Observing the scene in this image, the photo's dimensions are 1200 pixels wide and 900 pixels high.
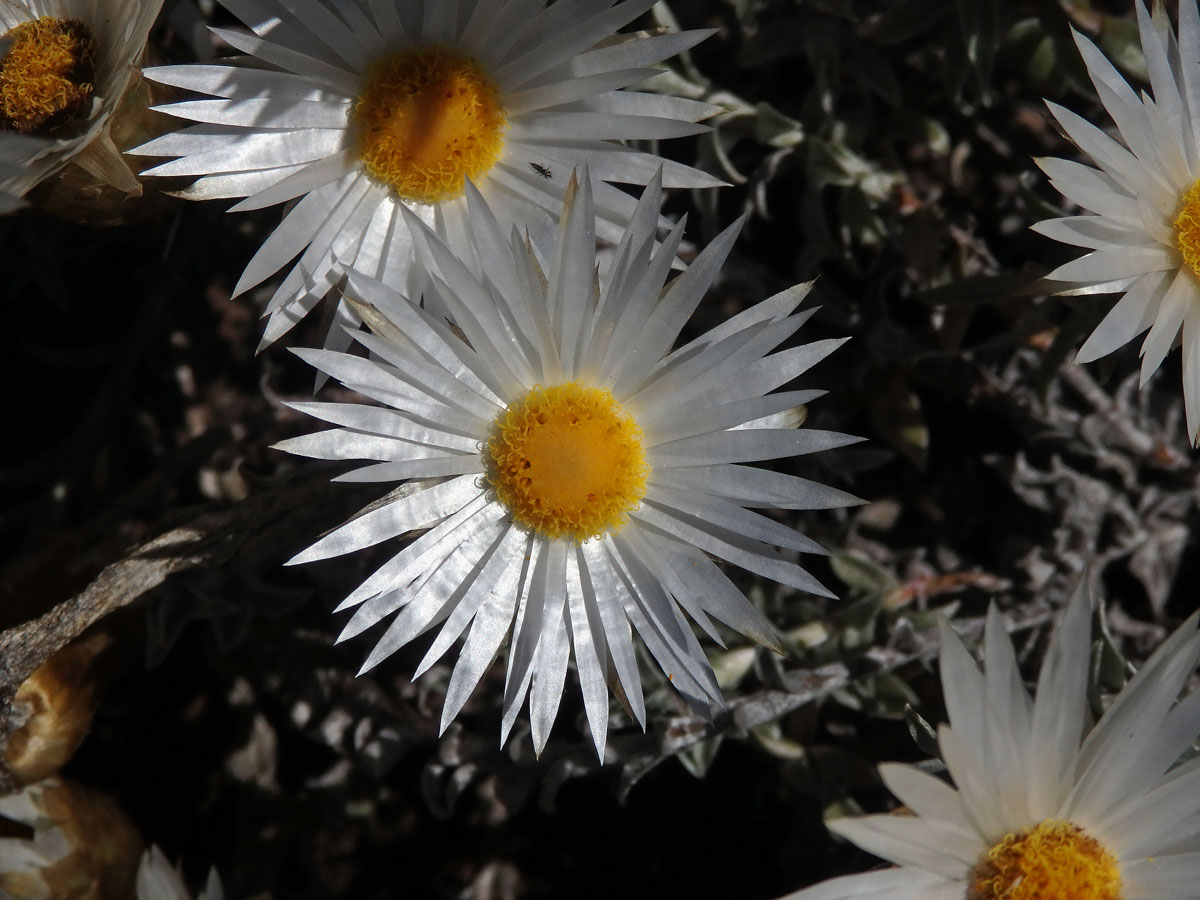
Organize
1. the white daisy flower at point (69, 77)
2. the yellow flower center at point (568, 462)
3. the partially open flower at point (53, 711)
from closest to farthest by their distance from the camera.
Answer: the white daisy flower at point (69, 77) → the yellow flower center at point (568, 462) → the partially open flower at point (53, 711)

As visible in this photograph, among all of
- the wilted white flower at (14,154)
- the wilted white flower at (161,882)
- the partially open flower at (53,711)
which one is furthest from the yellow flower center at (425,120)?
the wilted white flower at (161,882)

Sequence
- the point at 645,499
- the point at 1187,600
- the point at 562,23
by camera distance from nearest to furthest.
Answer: the point at 562,23, the point at 645,499, the point at 1187,600

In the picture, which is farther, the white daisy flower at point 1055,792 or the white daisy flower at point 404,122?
the white daisy flower at point 404,122

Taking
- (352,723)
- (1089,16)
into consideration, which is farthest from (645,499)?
(1089,16)

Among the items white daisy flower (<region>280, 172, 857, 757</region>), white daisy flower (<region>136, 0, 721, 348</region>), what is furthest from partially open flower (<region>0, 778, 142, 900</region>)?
white daisy flower (<region>136, 0, 721, 348</region>)

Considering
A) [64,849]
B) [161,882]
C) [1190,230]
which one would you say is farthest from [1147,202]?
[64,849]

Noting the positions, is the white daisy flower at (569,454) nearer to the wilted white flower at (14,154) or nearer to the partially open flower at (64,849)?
the wilted white flower at (14,154)

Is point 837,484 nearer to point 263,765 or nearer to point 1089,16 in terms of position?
point 1089,16
